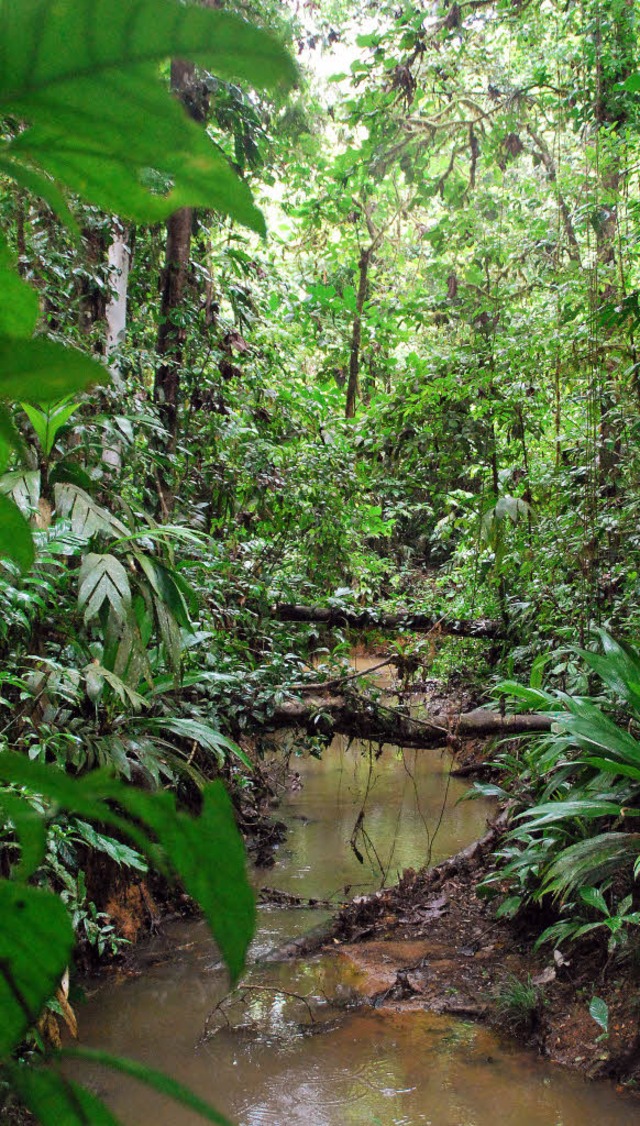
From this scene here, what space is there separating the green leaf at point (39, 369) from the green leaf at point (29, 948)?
0.11 metres

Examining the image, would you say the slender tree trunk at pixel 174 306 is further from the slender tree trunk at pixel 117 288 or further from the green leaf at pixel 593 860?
the green leaf at pixel 593 860

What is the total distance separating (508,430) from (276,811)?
2763mm

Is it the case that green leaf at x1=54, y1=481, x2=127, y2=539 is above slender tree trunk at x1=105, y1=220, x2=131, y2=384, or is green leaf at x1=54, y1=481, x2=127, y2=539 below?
below

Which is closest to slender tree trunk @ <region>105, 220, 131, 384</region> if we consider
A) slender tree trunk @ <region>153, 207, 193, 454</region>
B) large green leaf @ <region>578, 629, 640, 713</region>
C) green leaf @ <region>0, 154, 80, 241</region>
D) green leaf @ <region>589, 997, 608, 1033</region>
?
slender tree trunk @ <region>153, 207, 193, 454</region>

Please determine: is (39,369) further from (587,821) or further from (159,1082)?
(587,821)

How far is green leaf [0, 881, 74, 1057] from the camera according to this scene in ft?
0.57

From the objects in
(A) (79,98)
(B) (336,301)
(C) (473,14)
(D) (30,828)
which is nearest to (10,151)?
(A) (79,98)

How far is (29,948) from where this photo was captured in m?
0.18

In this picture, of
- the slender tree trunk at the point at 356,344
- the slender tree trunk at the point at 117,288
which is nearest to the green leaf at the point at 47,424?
the slender tree trunk at the point at 117,288

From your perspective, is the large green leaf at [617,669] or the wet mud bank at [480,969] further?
the large green leaf at [617,669]

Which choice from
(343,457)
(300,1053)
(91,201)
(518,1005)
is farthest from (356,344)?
(91,201)

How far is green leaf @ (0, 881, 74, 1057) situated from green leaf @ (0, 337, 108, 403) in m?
0.11

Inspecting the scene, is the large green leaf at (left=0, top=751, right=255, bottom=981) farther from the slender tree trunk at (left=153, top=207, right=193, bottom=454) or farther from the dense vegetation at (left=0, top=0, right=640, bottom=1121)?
the slender tree trunk at (left=153, top=207, right=193, bottom=454)

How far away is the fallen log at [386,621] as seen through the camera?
174 inches
